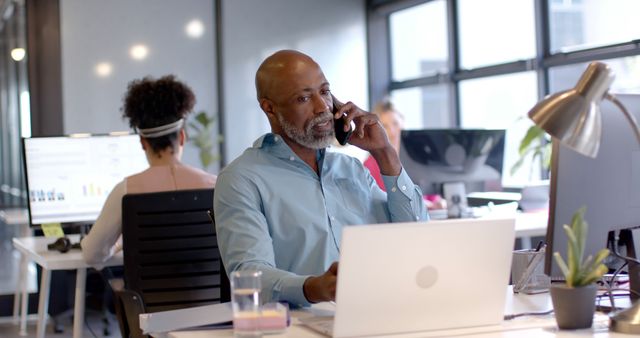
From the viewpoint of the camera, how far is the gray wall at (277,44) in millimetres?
7281

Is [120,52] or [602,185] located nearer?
[602,185]

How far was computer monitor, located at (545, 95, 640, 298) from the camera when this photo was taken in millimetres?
1729

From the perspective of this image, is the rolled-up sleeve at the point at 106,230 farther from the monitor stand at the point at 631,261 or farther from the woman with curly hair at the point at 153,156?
the monitor stand at the point at 631,261

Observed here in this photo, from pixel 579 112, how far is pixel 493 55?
16.9ft

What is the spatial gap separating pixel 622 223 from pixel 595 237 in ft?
0.30

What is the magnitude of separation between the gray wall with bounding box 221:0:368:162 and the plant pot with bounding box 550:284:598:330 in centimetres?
571

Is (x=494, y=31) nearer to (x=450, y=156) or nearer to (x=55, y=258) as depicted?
(x=450, y=156)

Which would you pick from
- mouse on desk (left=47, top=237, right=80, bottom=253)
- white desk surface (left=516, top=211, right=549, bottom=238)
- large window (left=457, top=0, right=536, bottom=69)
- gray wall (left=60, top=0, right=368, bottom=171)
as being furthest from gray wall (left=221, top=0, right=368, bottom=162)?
mouse on desk (left=47, top=237, right=80, bottom=253)

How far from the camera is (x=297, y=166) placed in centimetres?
243

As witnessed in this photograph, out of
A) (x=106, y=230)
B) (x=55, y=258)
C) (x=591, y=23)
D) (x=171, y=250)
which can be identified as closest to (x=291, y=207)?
(x=171, y=250)

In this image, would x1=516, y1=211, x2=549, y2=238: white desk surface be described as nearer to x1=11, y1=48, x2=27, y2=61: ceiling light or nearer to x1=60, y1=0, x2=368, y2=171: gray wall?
x1=60, y1=0, x2=368, y2=171: gray wall

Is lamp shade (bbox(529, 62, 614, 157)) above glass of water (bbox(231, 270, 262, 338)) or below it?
above

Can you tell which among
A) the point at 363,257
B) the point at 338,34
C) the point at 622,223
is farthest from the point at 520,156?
the point at 363,257

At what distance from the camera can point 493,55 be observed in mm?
6625
